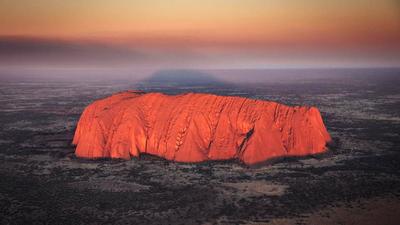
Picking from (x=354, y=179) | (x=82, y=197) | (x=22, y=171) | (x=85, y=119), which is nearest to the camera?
(x=82, y=197)

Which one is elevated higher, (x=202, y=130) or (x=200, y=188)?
(x=202, y=130)

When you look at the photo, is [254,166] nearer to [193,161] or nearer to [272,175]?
[272,175]

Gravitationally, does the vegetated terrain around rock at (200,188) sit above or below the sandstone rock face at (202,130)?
below

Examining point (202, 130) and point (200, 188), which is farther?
point (202, 130)

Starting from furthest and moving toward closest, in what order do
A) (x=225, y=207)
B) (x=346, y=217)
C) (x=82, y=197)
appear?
(x=82, y=197) < (x=225, y=207) < (x=346, y=217)

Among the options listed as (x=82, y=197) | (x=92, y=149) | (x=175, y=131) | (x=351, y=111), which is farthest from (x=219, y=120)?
(x=351, y=111)

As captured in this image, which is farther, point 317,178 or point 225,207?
point 317,178

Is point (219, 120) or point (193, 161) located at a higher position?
point (219, 120)

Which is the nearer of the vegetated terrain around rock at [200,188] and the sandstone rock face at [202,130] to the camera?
the vegetated terrain around rock at [200,188]
